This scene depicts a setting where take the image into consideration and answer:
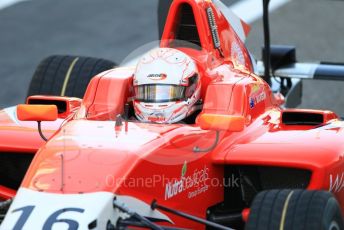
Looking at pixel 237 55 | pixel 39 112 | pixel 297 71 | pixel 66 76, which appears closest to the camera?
pixel 39 112

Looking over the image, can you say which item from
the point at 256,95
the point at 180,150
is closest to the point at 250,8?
the point at 256,95

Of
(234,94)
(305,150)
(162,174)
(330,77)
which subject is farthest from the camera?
(330,77)

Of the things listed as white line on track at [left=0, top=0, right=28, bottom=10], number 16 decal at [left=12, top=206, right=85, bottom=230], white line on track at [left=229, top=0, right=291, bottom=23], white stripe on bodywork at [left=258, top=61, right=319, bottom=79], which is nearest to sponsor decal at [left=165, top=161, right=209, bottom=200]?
number 16 decal at [left=12, top=206, right=85, bottom=230]

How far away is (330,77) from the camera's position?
9.81m

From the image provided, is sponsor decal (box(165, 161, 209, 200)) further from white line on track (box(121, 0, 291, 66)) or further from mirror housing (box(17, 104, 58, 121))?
white line on track (box(121, 0, 291, 66))

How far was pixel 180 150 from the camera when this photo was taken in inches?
265

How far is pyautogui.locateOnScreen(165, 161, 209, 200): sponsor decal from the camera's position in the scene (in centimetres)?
658

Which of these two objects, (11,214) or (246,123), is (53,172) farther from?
(246,123)

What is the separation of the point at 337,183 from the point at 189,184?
3.70 feet

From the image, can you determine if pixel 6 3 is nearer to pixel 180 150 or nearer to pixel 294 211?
pixel 180 150

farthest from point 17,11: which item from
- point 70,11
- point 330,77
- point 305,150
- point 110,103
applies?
point 305,150

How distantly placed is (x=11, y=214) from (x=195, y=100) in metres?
1.93

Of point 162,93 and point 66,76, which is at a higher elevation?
point 162,93

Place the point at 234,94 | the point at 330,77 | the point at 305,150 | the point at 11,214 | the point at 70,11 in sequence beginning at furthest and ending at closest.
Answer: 1. the point at 70,11
2. the point at 330,77
3. the point at 234,94
4. the point at 305,150
5. the point at 11,214
